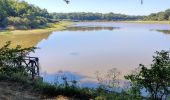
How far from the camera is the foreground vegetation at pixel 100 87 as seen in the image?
750 centimetres

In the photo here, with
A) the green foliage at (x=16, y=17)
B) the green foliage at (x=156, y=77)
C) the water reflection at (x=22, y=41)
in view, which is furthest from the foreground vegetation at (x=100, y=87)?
the green foliage at (x=16, y=17)

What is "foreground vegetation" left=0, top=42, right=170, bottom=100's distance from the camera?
7.50 m

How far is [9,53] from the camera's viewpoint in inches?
392

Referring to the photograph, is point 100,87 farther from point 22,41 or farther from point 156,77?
point 22,41

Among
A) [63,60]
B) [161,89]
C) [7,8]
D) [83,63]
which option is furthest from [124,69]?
[7,8]

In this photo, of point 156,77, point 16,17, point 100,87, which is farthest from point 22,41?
point 156,77

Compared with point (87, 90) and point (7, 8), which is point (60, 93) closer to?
point (87, 90)

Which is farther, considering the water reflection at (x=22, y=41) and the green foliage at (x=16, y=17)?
the green foliage at (x=16, y=17)

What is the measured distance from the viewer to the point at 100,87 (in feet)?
Answer: 33.7

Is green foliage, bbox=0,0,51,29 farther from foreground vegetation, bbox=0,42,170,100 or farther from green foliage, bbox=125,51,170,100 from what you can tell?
green foliage, bbox=125,51,170,100

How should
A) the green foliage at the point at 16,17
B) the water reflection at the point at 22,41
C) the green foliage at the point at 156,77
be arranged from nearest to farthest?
1. the green foliage at the point at 156,77
2. the water reflection at the point at 22,41
3. the green foliage at the point at 16,17

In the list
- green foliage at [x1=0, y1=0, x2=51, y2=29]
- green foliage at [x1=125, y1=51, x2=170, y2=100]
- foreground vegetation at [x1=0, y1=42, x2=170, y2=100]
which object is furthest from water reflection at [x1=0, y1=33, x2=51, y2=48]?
green foliage at [x1=125, y1=51, x2=170, y2=100]

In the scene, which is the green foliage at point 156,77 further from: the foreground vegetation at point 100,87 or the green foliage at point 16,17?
Result: the green foliage at point 16,17

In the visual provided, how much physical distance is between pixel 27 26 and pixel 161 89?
328ft
